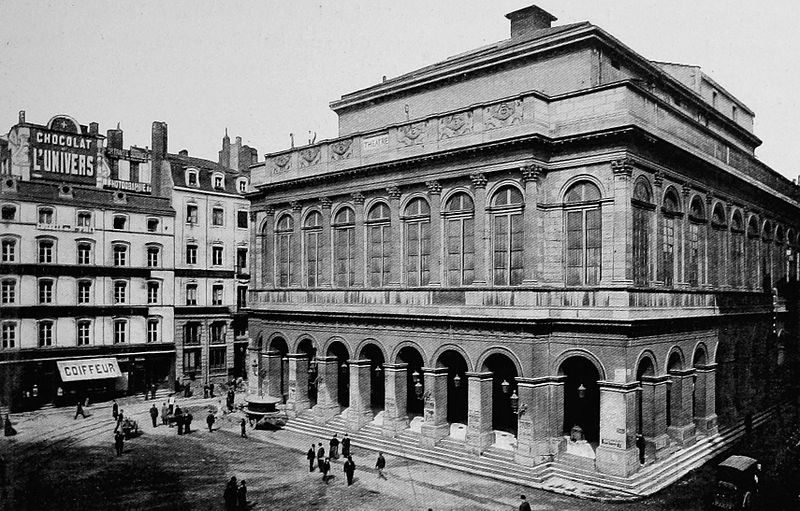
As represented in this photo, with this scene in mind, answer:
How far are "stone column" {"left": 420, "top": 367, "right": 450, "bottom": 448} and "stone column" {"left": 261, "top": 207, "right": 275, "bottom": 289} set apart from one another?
1332cm

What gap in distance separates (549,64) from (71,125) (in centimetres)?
3405

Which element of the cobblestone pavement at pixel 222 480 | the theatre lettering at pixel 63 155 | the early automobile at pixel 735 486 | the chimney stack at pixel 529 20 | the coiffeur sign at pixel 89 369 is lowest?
the cobblestone pavement at pixel 222 480

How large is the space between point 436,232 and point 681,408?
13.1 metres

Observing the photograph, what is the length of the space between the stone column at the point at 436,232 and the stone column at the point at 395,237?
2019 mm

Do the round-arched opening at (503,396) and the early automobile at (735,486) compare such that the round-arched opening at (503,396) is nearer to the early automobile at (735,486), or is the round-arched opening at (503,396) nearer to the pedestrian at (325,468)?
the pedestrian at (325,468)

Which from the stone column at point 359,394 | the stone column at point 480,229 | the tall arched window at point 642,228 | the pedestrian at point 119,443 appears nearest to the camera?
the tall arched window at point 642,228

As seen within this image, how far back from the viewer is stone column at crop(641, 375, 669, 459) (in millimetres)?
26094

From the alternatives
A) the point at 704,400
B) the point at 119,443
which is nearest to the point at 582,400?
the point at 704,400

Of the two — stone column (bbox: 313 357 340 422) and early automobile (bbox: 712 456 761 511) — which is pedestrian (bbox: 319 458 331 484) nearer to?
stone column (bbox: 313 357 340 422)

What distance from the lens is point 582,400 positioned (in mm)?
28344

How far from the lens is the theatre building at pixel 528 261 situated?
26.2 meters

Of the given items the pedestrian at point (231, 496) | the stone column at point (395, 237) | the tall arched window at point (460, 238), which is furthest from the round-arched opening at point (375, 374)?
the pedestrian at point (231, 496)


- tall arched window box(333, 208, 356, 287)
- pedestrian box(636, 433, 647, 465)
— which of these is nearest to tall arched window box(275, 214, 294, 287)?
tall arched window box(333, 208, 356, 287)

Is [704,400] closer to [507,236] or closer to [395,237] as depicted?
[507,236]
